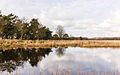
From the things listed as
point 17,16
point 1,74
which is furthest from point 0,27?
point 1,74

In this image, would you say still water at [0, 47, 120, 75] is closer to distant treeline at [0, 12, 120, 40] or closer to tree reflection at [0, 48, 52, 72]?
tree reflection at [0, 48, 52, 72]

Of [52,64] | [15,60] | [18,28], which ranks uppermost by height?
[18,28]

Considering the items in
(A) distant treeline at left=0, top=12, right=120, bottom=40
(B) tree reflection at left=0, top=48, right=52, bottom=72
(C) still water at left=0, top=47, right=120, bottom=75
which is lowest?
(C) still water at left=0, top=47, right=120, bottom=75

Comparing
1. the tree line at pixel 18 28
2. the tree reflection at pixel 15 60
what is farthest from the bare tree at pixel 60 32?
the tree reflection at pixel 15 60

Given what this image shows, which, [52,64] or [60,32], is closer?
[52,64]

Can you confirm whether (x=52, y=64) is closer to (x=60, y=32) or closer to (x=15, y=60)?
(x=15, y=60)

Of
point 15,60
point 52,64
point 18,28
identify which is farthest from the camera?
point 18,28

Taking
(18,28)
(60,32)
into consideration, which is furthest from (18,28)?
(60,32)

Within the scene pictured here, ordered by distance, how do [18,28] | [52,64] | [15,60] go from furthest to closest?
[18,28], [15,60], [52,64]

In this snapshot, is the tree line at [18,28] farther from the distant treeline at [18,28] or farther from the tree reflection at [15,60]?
the tree reflection at [15,60]

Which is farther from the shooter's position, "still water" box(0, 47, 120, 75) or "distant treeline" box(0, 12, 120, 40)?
"distant treeline" box(0, 12, 120, 40)

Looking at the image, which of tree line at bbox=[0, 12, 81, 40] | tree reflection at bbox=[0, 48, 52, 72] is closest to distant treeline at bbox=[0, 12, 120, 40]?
tree line at bbox=[0, 12, 81, 40]

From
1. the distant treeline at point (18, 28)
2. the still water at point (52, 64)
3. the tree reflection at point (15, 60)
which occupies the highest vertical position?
the distant treeline at point (18, 28)

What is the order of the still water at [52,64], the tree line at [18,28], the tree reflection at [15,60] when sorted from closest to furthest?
the still water at [52,64] < the tree reflection at [15,60] < the tree line at [18,28]
